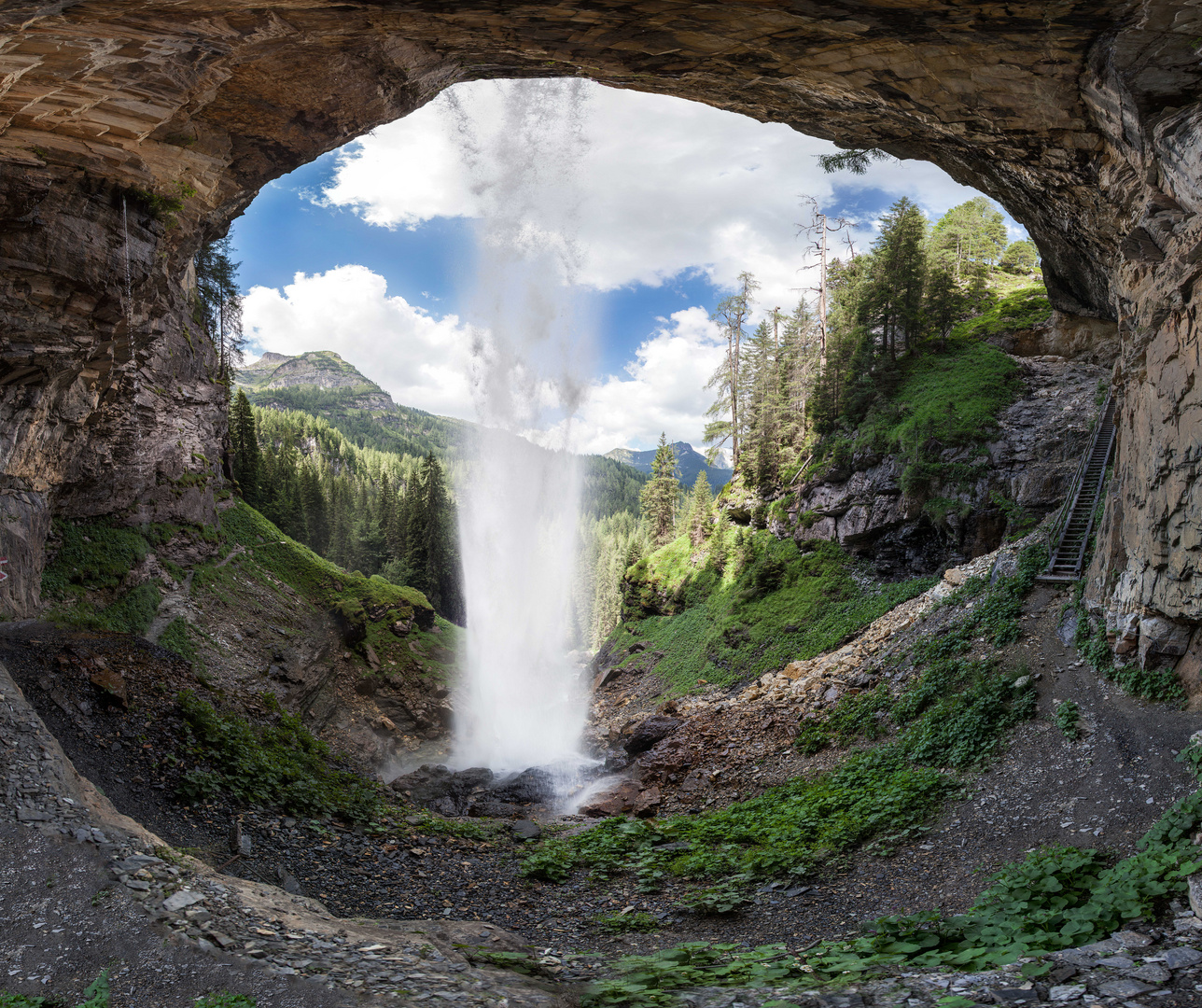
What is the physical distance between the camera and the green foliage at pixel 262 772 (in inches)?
384

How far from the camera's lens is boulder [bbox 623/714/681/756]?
59.6 ft

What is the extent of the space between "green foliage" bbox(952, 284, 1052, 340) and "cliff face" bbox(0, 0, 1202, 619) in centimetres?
1630

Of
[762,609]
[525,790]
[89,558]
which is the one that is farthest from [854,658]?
[89,558]

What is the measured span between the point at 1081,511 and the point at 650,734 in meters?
13.2

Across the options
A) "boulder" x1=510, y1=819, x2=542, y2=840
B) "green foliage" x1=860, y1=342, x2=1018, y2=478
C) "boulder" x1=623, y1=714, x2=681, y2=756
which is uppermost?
→ "green foliage" x1=860, y1=342, x2=1018, y2=478

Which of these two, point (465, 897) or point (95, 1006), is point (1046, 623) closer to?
point (465, 897)

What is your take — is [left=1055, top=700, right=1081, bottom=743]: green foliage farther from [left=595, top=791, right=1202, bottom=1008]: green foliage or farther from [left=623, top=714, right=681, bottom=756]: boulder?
[left=623, top=714, right=681, bottom=756]: boulder

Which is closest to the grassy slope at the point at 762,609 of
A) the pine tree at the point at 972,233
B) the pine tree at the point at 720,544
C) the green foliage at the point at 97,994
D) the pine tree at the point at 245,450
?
the pine tree at the point at 720,544

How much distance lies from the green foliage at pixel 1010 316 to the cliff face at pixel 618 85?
53.5ft

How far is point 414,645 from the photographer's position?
1010 inches

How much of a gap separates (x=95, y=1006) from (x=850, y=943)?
649 centimetres

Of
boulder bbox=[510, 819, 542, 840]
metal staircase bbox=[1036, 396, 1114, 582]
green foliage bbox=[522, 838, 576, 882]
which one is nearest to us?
green foliage bbox=[522, 838, 576, 882]

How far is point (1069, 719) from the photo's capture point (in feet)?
29.7

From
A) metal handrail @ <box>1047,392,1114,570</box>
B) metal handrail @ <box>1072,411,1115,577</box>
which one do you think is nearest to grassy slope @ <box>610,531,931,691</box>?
metal handrail @ <box>1047,392,1114,570</box>
